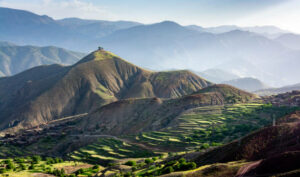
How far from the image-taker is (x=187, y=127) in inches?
4250

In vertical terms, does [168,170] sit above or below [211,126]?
above

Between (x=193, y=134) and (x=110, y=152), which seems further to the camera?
(x=110, y=152)

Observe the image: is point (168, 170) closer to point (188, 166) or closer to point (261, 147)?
point (188, 166)

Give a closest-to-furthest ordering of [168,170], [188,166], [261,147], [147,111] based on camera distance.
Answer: [261,147], [188,166], [168,170], [147,111]

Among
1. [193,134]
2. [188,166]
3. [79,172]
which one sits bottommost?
[79,172]

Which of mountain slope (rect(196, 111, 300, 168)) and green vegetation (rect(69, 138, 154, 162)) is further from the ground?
mountain slope (rect(196, 111, 300, 168))

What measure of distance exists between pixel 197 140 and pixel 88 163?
40.1m

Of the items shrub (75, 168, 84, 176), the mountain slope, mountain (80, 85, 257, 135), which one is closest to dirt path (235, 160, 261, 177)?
the mountain slope

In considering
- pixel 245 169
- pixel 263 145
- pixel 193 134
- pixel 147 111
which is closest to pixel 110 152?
pixel 193 134

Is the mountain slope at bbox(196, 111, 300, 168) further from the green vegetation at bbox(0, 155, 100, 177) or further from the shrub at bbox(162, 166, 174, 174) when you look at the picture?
the green vegetation at bbox(0, 155, 100, 177)

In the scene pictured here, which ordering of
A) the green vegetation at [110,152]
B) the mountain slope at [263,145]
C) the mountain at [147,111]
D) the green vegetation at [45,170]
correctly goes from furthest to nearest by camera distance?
the mountain at [147,111] < the green vegetation at [110,152] < the green vegetation at [45,170] < the mountain slope at [263,145]

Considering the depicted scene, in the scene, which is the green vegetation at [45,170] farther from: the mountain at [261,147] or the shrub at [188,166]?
the mountain at [261,147]

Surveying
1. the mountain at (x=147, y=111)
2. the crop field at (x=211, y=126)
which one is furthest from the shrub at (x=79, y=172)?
the mountain at (x=147, y=111)

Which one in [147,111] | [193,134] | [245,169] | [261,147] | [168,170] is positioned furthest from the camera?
[147,111]
